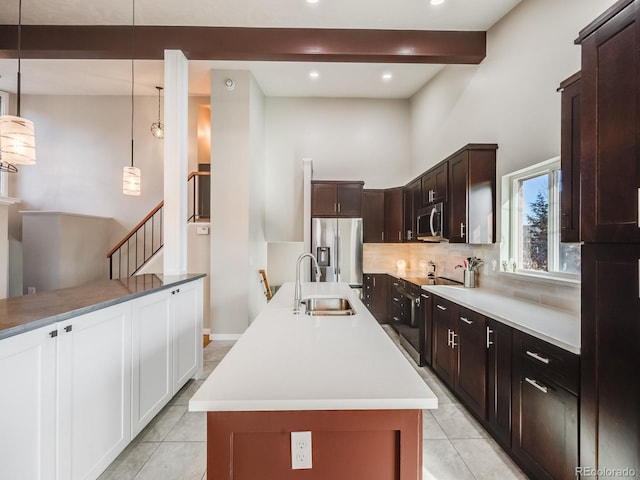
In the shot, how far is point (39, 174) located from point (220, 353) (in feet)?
16.4

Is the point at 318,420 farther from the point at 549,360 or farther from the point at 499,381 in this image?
Result: the point at 499,381

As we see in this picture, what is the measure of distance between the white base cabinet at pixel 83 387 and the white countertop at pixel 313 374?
835 millimetres

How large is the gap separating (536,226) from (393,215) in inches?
109

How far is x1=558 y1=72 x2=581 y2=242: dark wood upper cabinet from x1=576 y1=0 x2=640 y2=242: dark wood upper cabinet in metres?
0.36

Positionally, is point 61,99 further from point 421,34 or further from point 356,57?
point 421,34

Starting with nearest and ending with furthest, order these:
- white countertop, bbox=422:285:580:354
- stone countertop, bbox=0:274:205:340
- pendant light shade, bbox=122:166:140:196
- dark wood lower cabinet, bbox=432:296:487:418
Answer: stone countertop, bbox=0:274:205:340
white countertop, bbox=422:285:580:354
dark wood lower cabinet, bbox=432:296:487:418
pendant light shade, bbox=122:166:140:196

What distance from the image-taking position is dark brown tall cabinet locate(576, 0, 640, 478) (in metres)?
1.21

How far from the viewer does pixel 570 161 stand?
1.78 meters

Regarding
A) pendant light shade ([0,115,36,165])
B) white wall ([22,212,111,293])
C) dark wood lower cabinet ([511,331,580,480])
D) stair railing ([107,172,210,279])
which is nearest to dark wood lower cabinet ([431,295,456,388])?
dark wood lower cabinet ([511,331,580,480])

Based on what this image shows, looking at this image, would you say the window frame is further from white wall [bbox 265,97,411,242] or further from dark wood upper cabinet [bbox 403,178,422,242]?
dark wood upper cabinet [bbox 403,178,422,242]

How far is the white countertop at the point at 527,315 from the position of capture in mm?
1627

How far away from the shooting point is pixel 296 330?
5.42ft

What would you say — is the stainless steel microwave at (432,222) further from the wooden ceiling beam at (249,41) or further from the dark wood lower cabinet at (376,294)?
the wooden ceiling beam at (249,41)

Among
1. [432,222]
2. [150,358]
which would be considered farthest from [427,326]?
[150,358]
